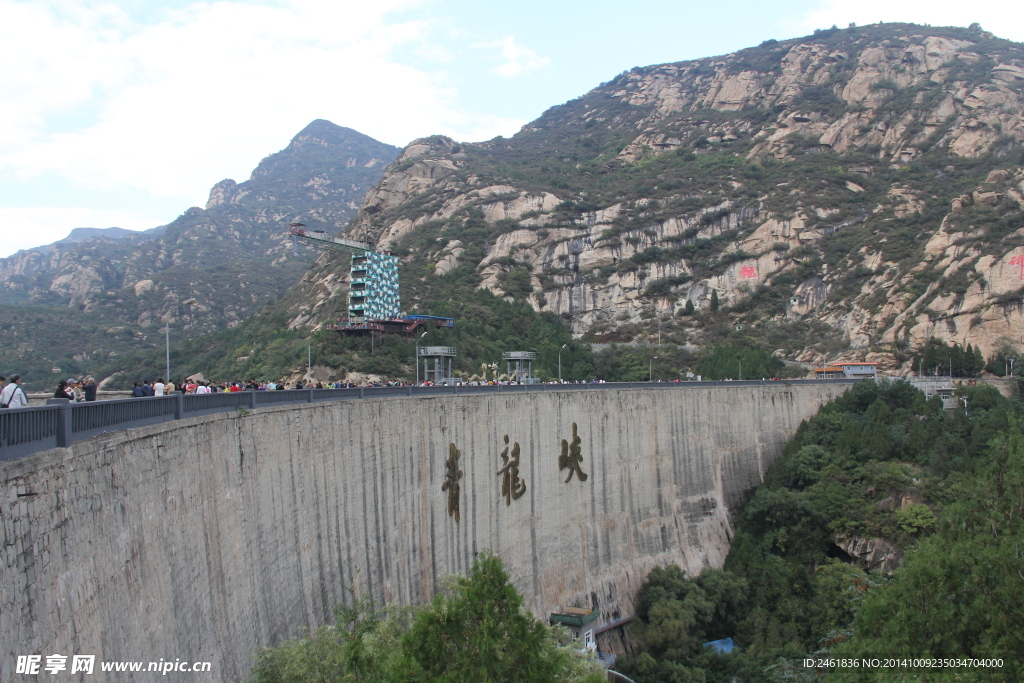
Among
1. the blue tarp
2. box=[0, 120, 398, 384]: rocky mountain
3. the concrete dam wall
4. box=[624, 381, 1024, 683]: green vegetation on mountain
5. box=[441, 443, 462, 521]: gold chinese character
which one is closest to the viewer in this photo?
the concrete dam wall

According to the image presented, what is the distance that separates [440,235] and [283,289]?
46.4 m

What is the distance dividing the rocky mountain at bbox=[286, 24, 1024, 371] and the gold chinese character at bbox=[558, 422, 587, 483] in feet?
138

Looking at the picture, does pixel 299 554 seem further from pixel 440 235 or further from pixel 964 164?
pixel 964 164

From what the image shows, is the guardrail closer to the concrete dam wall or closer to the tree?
the concrete dam wall

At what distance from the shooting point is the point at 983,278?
60125 millimetres

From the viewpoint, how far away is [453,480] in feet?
87.5

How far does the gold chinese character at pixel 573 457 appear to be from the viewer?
1342 inches

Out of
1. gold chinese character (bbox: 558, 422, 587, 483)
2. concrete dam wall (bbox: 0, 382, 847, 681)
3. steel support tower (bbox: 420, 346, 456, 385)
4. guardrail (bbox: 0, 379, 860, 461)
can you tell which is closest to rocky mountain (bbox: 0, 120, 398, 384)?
steel support tower (bbox: 420, 346, 456, 385)

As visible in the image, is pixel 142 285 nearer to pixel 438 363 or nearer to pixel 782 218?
pixel 438 363

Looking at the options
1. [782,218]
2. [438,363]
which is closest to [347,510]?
[438,363]

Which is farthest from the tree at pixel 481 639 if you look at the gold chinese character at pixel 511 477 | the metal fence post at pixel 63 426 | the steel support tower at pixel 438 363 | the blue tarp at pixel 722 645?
the steel support tower at pixel 438 363

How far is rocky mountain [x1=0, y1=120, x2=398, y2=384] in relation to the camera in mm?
82875

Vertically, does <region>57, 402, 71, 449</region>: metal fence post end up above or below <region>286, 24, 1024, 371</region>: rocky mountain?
below

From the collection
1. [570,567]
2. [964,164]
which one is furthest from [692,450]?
[964,164]
